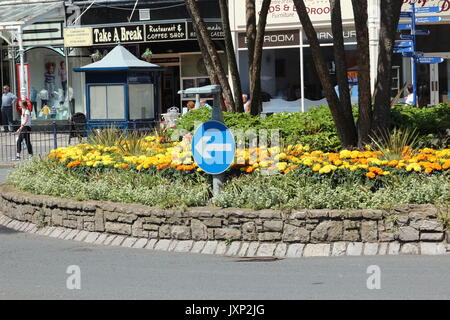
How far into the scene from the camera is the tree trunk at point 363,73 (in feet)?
42.9

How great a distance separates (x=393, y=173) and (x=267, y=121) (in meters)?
4.47

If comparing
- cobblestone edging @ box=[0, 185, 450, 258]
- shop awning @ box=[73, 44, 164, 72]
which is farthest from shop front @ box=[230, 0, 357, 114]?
cobblestone edging @ box=[0, 185, 450, 258]

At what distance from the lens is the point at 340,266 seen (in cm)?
986

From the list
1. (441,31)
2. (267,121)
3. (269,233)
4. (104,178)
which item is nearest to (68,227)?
(104,178)

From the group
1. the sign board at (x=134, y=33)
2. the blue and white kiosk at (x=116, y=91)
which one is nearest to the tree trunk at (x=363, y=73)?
the blue and white kiosk at (x=116, y=91)

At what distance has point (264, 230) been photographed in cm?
1102

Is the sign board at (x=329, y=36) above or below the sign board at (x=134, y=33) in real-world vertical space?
below

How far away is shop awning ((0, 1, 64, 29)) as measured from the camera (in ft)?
111

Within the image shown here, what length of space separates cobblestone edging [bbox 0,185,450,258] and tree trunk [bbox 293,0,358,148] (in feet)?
9.39

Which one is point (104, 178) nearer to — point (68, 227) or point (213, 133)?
point (68, 227)

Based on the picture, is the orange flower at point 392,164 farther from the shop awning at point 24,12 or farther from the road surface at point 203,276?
the shop awning at point 24,12

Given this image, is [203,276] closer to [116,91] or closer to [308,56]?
[116,91]

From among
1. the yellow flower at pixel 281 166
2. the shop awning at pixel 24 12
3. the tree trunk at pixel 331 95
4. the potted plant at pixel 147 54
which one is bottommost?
the yellow flower at pixel 281 166

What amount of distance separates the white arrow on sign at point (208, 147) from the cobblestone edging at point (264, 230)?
2.56 ft
